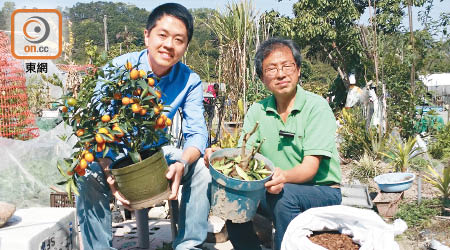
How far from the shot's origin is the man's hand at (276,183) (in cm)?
166

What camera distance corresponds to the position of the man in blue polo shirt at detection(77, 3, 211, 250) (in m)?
1.76

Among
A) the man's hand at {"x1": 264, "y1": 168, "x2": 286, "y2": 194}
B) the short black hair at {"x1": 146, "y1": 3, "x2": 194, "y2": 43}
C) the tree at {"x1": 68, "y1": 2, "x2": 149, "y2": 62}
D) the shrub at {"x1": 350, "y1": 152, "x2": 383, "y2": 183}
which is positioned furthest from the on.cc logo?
the tree at {"x1": 68, "y1": 2, "x2": 149, "y2": 62}

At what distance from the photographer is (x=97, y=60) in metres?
1.67

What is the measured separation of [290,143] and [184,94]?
647mm

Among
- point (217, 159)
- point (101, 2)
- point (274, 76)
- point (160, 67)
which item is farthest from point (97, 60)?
point (101, 2)

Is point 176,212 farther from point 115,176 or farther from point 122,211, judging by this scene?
point 122,211

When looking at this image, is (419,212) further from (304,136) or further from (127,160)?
(127,160)

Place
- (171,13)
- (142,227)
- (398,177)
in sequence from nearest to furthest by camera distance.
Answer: (171,13), (142,227), (398,177)

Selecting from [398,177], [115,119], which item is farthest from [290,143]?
[398,177]

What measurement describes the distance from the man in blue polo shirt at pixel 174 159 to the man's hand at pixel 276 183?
0.36 metres

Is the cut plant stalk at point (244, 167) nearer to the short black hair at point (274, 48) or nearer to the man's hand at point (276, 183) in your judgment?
the man's hand at point (276, 183)

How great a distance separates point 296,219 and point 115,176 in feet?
2.68

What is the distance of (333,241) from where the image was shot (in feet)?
5.57

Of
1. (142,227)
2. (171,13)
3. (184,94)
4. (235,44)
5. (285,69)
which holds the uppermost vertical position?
(235,44)
